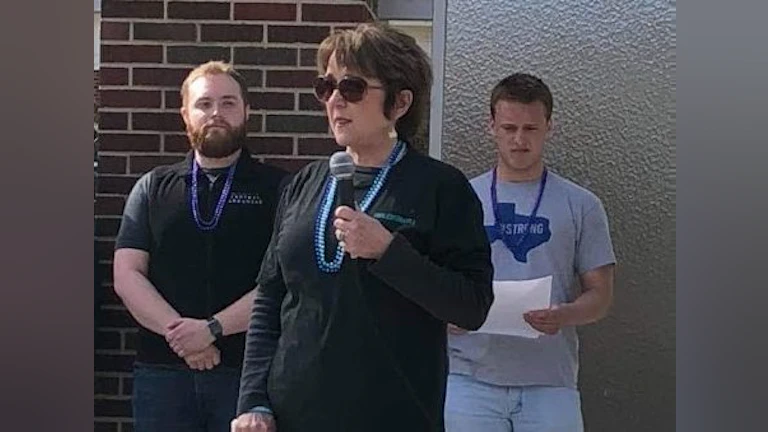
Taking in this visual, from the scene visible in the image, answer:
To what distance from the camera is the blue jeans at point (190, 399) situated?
376 centimetres

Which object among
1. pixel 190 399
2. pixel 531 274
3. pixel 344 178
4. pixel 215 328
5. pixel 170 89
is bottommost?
pixel 190 399

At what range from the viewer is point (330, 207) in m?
2.59

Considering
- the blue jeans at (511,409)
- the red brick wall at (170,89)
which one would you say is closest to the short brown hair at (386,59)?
the blue jeans at (511,409)

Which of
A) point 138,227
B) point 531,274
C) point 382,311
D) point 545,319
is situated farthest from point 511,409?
point 138,227

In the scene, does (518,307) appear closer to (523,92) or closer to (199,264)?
(523,92)

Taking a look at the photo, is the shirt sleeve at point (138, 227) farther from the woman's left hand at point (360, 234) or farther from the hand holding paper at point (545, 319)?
the woman's left hand at point (360, 234)

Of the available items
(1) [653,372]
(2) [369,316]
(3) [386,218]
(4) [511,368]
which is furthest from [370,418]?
(1) [653,372]

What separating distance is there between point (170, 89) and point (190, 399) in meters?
1.45

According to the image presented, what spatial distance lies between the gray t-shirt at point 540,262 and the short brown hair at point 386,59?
0.89 metres

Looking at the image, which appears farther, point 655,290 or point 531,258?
point 655,290
